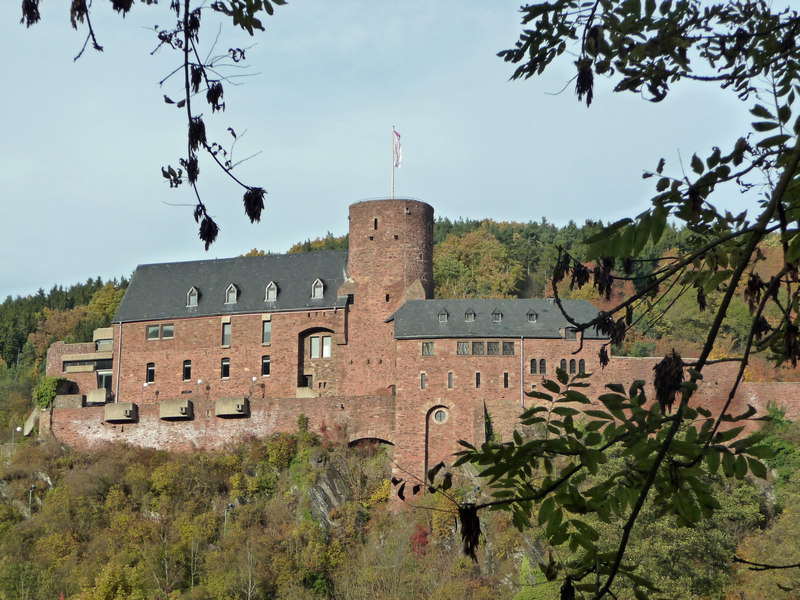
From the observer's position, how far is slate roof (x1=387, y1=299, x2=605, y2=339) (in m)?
37.0

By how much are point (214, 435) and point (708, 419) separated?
36939 mm

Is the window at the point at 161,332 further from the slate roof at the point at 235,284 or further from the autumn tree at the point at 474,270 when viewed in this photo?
the autumn tree at the point at 474,270

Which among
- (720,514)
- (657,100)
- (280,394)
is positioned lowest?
(720,514)

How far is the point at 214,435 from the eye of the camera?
130 ft

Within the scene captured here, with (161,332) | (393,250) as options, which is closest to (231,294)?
(161,332)

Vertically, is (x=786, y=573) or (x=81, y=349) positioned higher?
(x=81, y=349)

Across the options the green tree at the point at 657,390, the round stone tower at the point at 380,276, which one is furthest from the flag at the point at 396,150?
the green tree at the point at 657,390

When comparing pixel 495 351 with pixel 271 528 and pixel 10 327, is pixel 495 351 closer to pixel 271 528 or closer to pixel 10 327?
pixel 271 528

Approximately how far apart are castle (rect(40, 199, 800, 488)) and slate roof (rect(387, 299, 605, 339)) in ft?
0.20

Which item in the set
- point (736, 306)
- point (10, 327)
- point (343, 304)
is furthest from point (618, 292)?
point (10, 327)

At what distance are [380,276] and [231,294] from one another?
732 cm

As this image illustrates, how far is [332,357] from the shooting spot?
41344mm

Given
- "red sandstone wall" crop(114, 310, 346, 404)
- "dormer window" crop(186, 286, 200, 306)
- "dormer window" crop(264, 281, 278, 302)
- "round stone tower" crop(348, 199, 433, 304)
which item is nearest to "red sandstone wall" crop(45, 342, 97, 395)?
"red sandstone wall" crop(114, 310, 346, 404)

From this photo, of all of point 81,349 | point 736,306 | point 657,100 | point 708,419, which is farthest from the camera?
point 736,306
